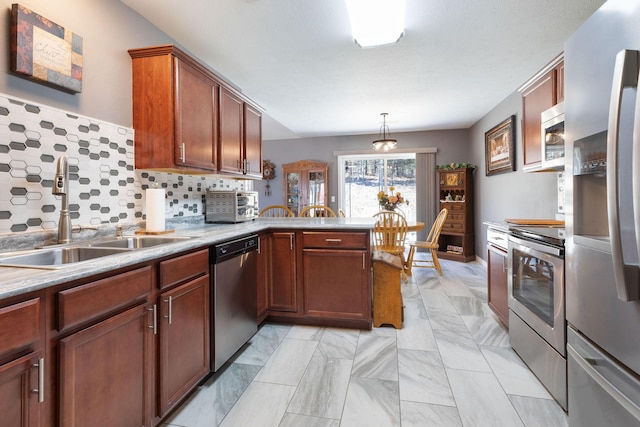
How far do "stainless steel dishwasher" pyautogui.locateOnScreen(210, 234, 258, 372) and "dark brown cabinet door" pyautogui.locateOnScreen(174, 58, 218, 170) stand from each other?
2.33 ft

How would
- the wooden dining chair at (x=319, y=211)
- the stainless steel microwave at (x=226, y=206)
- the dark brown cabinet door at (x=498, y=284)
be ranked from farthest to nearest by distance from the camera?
the wooden dining chair at (x=319, y=211)
the stainless steel microwave at (x=226, y=206)
the dark brown cabinet door at (x=498, y=284)

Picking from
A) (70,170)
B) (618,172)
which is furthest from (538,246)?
(70,170)

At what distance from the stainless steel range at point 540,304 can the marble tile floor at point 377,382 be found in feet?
0.40

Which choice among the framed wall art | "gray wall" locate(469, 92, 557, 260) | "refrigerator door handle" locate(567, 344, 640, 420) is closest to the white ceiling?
"gray wall" locate(469, 92, 557, 260)

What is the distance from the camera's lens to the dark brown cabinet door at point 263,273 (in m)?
2.53

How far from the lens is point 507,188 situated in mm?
4324

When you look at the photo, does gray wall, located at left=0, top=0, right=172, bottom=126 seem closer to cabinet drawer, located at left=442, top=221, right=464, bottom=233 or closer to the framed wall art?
the framed wall art

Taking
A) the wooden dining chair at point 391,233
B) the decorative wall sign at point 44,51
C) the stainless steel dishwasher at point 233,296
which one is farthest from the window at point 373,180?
the decorative wall sign at point 44,51

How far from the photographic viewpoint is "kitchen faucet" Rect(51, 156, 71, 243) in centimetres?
150

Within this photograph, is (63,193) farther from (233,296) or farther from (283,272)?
(283,272)

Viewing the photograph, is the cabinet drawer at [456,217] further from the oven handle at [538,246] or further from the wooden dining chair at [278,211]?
the oven handle at [538,246]

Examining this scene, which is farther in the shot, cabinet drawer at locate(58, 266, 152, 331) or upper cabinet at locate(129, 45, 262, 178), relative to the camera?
upper cabinet at locate(129, 45, 262, 178)

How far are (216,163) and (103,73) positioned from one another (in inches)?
36.3

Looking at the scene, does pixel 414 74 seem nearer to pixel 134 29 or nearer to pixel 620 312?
pixel 134 29
